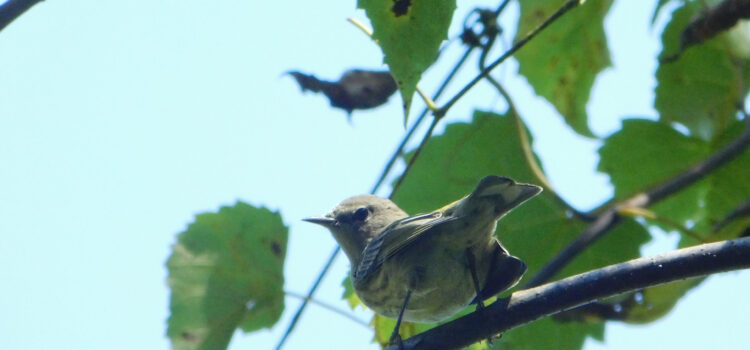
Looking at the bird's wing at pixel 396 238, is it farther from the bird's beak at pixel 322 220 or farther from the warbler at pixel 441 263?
the bird's beak at pixel 322 220

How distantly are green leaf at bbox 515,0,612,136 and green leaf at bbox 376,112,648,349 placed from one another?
13.8 inches

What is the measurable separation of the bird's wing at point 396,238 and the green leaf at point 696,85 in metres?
1.36

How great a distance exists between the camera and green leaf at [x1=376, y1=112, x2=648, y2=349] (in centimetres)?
389

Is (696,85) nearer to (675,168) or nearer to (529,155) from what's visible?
(675,168)

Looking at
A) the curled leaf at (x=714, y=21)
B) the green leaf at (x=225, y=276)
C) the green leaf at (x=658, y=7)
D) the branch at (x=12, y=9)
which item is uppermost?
the branch at (x=12, y=9)

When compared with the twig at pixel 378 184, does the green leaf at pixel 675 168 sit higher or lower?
lower

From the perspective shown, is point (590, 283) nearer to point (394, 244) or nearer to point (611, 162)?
point (394, 244)

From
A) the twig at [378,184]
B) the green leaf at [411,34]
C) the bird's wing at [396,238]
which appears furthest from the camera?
the bird's wing at [396,238]

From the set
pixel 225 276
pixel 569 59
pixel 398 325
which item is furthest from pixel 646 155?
pixel 225 276

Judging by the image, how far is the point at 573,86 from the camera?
4.20 metres

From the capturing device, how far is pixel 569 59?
4.20 meters

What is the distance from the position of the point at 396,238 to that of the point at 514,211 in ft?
2.07

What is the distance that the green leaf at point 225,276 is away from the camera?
11.4 feet

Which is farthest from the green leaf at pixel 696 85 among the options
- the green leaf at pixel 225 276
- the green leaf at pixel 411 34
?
the green leaf at pixel 411 34
